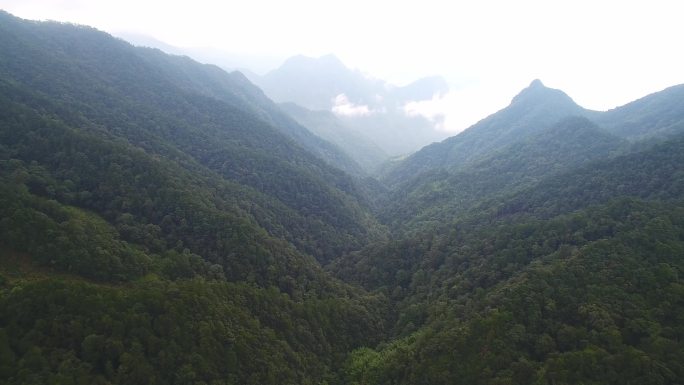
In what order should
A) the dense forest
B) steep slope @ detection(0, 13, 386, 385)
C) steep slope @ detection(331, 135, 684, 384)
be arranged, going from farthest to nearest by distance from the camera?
1. steep slope @ detection(331, 135, 684, 384)
2. the dense forest
3. steep slope @ detection(0, 13, 386, 385)

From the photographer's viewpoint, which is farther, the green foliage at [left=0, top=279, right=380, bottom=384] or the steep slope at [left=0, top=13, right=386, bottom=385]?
the steep slope at [left=0, top=13, right=386, bottom=385]

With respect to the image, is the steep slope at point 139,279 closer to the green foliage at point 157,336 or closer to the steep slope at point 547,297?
the green foliage at point 157,336

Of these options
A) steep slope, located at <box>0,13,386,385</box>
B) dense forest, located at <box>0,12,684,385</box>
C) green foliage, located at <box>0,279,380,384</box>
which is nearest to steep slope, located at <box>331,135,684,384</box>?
dense forest, located at <box>0,12,684,385</box>

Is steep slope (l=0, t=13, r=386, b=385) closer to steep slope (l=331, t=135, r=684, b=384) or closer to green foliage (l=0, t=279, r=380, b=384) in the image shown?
green foliage (l=0, t=279, r=380, b=384)

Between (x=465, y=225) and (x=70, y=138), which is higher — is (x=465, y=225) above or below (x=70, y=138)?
below

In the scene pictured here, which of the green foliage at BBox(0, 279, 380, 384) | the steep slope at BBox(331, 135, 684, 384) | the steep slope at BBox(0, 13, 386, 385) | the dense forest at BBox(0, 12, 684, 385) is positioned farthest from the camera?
the steep slope at BBox(331, 135, 684, 384)

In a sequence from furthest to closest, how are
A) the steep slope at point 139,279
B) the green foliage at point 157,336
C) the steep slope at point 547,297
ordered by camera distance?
1. the steep slope at point 547,297
2. the steep slope at point 139,279
3. the green foliage at point 157,336

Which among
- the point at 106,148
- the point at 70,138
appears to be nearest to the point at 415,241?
the point at 106,148

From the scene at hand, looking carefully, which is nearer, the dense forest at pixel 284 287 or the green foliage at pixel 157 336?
the green foliage at pixel 157 336

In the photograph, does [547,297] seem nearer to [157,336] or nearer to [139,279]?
[157,336]

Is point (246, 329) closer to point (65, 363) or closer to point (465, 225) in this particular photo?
point (65, 363)

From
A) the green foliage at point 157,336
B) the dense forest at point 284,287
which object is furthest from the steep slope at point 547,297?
the green foliage at point 157,336
